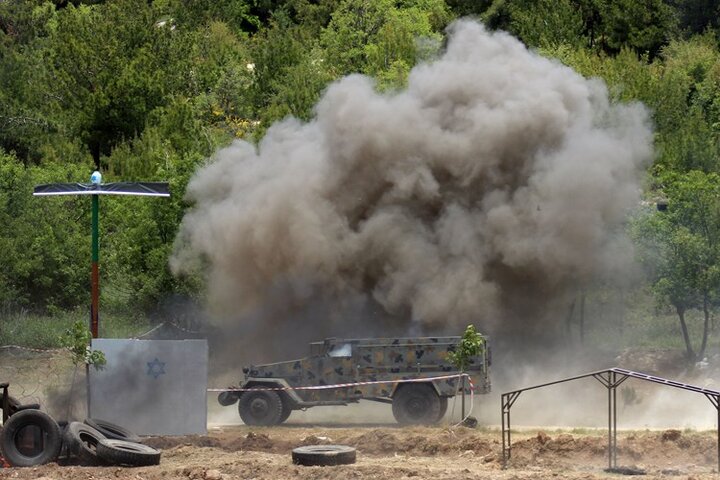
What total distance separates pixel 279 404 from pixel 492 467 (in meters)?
7.55

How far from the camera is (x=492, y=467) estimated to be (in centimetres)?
2150

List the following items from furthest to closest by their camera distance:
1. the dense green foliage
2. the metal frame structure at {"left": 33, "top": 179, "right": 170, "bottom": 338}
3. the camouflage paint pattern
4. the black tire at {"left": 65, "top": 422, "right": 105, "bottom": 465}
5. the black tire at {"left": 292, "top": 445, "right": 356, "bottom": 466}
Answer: the dense green foliage, the camouflage paint pattern, the metal frame structure at {"left": 33, "top": 179, "right": 170, "bottom": 338}, the black tire at {"left": 65, "top": 422, "right": 105, "bottom": 465}, the black tire at {"left": 292, "top": 445, "right": 356, "bottom": 466}

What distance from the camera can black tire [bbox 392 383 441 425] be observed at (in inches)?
1067

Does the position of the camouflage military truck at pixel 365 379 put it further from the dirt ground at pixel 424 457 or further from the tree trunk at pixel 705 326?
the tree trunk at pixel 705 326

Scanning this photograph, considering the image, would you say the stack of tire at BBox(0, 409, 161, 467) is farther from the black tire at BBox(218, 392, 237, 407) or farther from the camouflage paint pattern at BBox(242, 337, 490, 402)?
the camouflage paint pattern at BBox(242, 337, 490, 402)

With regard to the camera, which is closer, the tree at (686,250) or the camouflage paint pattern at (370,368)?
the camouflage paint pattern at (370,368)

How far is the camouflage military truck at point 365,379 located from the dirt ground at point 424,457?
1402 mm

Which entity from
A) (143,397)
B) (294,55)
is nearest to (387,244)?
(143,397)

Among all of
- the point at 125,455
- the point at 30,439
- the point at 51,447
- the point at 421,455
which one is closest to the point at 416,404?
the point at 421,455

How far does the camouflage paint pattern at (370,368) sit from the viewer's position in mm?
27312

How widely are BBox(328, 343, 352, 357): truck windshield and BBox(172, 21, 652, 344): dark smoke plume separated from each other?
16.0 feet

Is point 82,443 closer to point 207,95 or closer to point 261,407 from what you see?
point 261,407

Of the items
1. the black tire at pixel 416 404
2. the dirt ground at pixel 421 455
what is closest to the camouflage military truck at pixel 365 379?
the black tire at pixel 416 404

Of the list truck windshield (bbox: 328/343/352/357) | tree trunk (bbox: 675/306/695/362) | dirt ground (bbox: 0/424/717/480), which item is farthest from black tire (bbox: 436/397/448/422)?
tree trunk (bbox: 675/306/695/362)
